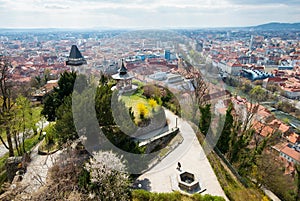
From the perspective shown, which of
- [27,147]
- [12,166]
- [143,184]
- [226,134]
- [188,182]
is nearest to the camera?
[143,184]

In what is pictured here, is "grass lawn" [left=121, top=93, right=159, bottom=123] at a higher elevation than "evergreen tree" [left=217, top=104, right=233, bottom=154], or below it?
higher

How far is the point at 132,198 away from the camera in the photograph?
7.14m

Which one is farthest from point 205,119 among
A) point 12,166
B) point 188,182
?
point 12,166

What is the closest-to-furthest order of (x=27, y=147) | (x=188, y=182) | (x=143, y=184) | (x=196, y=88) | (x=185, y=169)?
(x=143, y=184) → (x=188, y=182) → (x=185, y=169) → (x=27, y=147) → (x=196, y=88)

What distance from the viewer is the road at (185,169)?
8177 mm

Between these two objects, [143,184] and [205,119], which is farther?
[205,119]

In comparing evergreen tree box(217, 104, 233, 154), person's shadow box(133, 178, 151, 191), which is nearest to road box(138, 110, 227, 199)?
person's shadow box(133, 178, 151, 191)

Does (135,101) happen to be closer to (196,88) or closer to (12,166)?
(196,88)

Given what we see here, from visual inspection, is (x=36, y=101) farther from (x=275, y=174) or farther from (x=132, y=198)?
(x=275, y=174)

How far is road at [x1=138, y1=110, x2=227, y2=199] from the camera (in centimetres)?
818

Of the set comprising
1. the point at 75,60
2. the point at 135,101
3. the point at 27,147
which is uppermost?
the point at 75,60

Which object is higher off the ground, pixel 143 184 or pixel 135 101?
pixel 135 101

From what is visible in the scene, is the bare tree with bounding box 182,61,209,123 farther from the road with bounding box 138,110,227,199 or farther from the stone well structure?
the stone well structure

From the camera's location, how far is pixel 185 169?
914 cm
